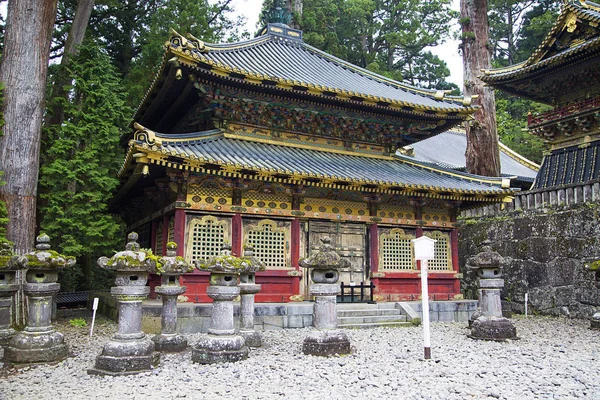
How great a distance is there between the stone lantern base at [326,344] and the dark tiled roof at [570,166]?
13026mm

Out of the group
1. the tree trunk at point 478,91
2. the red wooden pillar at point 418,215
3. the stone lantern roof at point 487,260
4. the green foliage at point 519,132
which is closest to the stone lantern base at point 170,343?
the stone lantern roof at point 487,260

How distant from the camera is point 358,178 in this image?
12391 millimetres

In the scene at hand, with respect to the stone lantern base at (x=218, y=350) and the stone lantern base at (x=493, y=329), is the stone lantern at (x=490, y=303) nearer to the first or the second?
the stone lantern base at (x=493, y=329)

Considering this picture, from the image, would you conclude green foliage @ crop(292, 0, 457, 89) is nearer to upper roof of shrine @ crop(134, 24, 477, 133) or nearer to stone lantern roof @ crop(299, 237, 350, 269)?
upper roof of shrine @ crop(134, 24, 477, 133)

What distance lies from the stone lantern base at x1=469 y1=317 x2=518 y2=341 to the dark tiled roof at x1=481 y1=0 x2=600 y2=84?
10.5 m

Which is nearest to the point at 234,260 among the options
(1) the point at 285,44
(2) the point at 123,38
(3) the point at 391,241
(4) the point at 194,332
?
(4) the point at 194,332

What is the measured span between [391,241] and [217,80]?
693cm

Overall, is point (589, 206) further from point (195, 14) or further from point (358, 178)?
point (195, 14)

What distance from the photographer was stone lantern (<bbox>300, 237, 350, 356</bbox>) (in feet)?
25.5

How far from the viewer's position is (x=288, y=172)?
1143 centimetres

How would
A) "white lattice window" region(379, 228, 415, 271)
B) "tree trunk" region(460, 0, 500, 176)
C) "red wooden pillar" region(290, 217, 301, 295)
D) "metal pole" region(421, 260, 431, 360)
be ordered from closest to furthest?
1. "metal pole" region(421, 260, 431, 360)
2. "red wooden pillar" region(290, 217, 301, 295)
3. "white lattice window" region(379, 228, 415, 271)
4. "tree trunk" region(460, 0, 500, 176)

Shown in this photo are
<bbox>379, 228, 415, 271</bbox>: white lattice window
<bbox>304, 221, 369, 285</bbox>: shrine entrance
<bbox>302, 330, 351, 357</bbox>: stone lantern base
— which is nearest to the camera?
<bbox>302, 330, 351, 357</bbox>: stone lantern base

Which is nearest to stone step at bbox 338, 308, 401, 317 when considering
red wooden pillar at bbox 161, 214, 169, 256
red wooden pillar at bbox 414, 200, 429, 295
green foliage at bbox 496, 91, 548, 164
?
red wooden pillar at bbox 414, 200, 429, 295

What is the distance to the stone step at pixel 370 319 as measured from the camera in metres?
11.3
